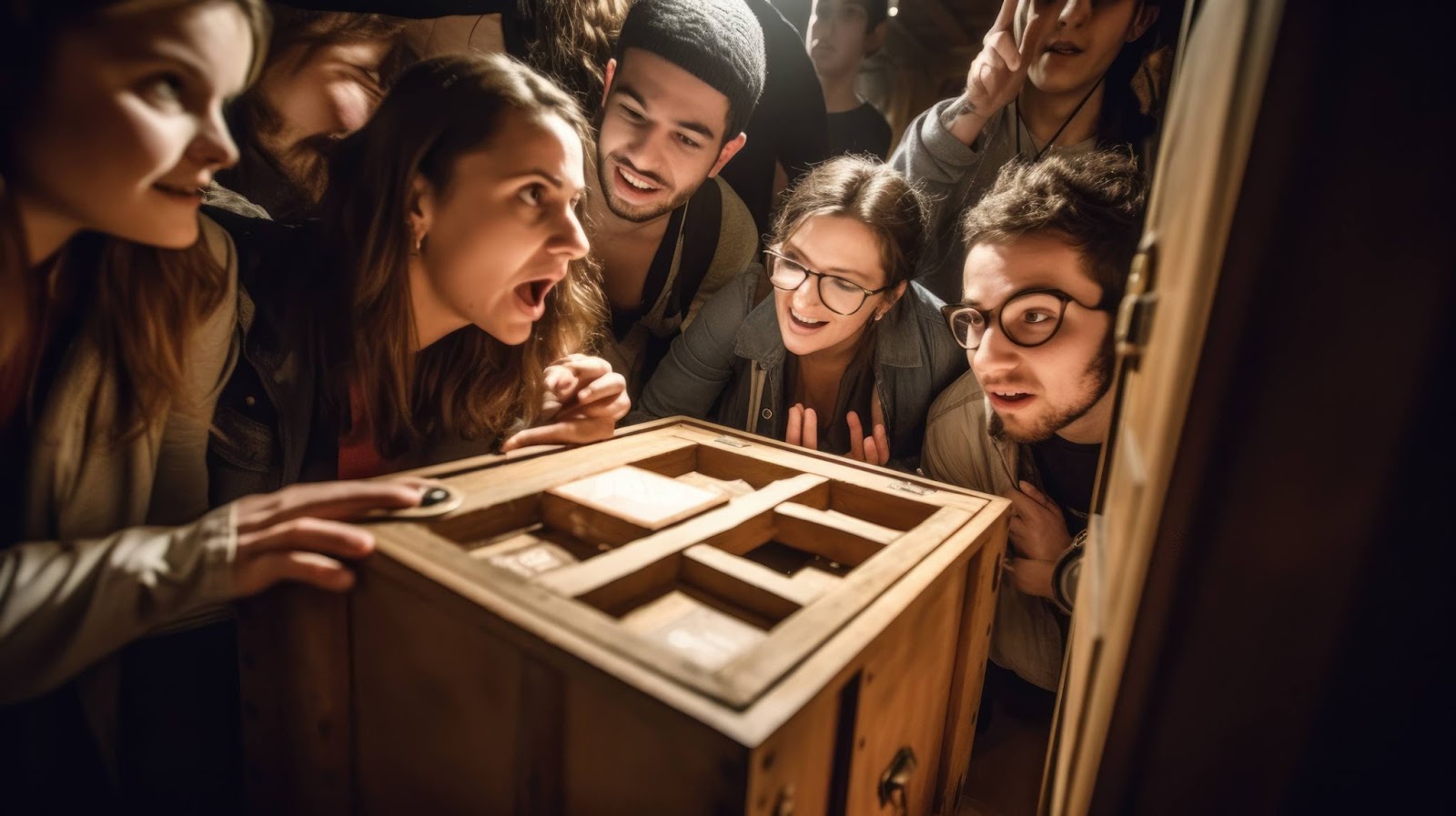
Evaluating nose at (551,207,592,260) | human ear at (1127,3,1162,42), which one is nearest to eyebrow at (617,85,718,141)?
nose at (551,207,592,260)

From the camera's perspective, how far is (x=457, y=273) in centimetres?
159

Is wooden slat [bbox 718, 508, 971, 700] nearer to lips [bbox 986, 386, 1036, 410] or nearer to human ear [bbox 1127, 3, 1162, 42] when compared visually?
lips [bbox 986, 386, 1036, 410]

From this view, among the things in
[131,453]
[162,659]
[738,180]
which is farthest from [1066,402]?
[162,659]

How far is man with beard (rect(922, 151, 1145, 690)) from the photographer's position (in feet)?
5.51

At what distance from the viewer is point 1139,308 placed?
1.09 m

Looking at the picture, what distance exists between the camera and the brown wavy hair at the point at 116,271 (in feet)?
3.03

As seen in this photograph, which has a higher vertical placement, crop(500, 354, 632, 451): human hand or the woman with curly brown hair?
the woman with curly brown hair

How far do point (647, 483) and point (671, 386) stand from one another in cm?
119

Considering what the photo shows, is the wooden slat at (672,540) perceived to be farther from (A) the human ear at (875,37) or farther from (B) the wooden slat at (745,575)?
(A) the human ear at (875,37)

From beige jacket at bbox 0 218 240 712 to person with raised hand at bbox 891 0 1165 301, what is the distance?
2.15 meters

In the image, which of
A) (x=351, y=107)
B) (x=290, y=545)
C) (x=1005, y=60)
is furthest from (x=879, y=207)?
(x=290, y=545)

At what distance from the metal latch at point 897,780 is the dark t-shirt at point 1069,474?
102cm

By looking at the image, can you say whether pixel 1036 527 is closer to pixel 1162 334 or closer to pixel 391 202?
pixel 1162 334

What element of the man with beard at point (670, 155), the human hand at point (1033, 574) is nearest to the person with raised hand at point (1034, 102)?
the man with beard at point (670, 155)
